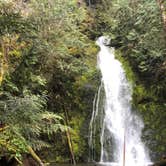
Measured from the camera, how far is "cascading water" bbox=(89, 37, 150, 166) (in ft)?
46.6

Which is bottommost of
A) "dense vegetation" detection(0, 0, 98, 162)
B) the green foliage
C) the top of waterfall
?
the green foliage

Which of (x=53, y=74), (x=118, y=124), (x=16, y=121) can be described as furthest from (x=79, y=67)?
(x=16, y=121)

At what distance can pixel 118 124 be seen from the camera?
49.9 feet

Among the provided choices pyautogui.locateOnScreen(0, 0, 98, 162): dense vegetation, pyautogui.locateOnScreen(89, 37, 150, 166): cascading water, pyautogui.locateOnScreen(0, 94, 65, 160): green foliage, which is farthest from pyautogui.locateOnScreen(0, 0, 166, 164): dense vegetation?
pyautogui.locateOnScreen(0, 94, 65, 160): green foliage

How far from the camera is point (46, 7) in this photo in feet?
45.9

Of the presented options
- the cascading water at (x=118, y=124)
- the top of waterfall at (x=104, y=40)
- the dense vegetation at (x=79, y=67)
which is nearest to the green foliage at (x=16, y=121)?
the dense vegetation at (x=79, y=67)

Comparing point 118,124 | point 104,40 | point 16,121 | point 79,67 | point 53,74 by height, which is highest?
point 104,40

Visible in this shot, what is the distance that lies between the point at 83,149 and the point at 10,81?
19.2 feet

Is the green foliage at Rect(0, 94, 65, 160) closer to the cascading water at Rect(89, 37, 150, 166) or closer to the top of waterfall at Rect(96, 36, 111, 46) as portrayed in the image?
the cascading water at Rect(89, 37, 150, 166)

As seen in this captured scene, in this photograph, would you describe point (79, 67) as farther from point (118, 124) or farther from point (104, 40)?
point (104, 40)

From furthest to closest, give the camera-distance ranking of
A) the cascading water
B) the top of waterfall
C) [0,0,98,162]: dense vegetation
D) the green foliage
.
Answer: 1. the top of waterfall
2. the cascading water
3. [0,0,98,162]: dense vegetation
4. the green foliage

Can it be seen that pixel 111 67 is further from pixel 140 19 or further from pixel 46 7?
pixel 46 7

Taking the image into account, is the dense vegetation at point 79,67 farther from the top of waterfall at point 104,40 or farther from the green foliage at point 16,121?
the green foliage at point 16,121

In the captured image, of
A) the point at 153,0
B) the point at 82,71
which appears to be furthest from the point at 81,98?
the point at 153,0
